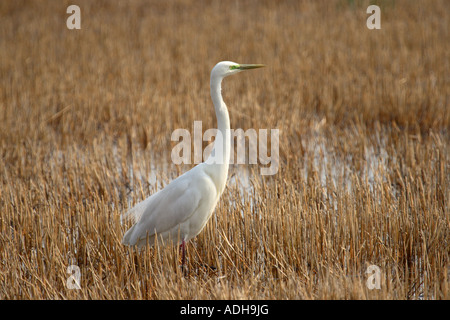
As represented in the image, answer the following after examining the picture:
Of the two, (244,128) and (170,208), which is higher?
(244,128)

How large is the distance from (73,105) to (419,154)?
4759 millimetres

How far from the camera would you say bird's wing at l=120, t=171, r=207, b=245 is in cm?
349

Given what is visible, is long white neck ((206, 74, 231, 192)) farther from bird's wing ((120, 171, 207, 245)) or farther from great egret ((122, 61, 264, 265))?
bird's wing ((120, 171, 207, 245))


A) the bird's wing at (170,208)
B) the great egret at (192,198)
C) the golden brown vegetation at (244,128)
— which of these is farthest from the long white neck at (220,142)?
the golden brown vegetation at (244,128)

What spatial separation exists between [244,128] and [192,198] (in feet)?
10.3

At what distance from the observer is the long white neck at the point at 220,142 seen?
3457mm

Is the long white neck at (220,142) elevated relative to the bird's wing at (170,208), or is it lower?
elevated

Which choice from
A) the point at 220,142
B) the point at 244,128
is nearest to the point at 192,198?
the point at 220,142

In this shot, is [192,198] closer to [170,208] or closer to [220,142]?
[170,208]

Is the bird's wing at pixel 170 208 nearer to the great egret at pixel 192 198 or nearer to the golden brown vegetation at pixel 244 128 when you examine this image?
the great egret at pixel 192 198

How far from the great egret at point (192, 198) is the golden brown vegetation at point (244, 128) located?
0.16 m

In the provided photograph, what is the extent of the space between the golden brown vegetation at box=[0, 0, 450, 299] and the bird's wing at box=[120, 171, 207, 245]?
0.52 ft

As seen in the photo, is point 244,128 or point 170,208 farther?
point 244,128

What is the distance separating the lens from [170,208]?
11.6 feet
